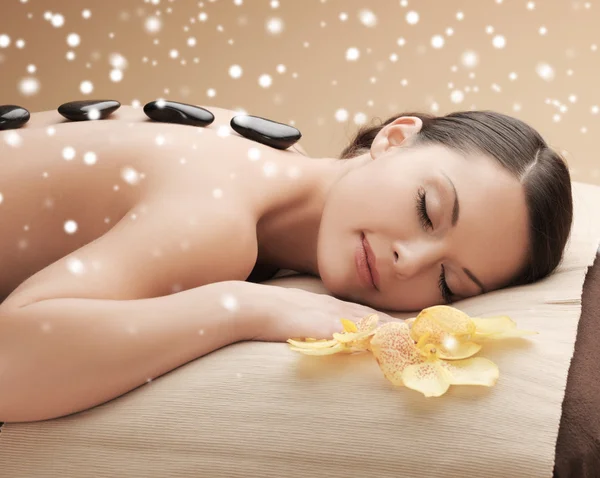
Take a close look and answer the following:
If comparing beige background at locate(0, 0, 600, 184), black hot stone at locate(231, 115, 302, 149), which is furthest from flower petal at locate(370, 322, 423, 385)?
beige background at locate(0, 0, 600, 184)

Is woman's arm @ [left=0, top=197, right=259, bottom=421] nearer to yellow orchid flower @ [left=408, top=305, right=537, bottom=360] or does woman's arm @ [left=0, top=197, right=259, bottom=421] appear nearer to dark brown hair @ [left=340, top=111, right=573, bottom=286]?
yellow orchid flower @ [left=408, top=305, right=537, bottom=360]

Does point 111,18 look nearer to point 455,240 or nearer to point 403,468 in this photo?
point 455,240

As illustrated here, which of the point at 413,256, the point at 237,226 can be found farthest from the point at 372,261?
the point at 237,226

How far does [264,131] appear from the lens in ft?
4.79

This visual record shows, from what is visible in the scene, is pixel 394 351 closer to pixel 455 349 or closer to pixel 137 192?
pixel 455 349

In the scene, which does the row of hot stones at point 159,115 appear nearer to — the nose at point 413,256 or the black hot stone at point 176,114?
the black hot stone at point 176,114

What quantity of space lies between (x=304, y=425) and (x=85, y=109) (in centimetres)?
87

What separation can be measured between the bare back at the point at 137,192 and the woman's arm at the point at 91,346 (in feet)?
0.52

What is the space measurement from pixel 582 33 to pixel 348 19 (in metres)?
0.82

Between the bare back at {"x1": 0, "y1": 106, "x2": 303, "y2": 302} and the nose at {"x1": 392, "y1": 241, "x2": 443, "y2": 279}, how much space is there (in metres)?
0.25

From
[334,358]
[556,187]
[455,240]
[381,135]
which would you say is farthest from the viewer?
[381,135]

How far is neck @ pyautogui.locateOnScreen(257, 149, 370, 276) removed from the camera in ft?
4.61

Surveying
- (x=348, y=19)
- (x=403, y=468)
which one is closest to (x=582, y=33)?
(x=348, y=19)

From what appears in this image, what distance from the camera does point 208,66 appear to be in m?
2.61
